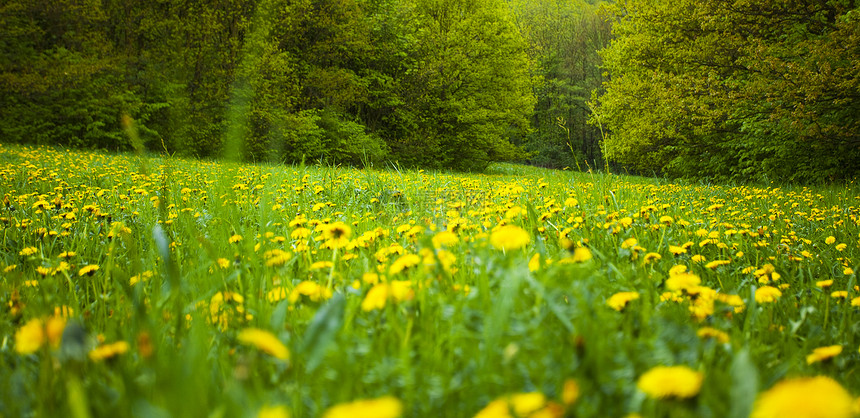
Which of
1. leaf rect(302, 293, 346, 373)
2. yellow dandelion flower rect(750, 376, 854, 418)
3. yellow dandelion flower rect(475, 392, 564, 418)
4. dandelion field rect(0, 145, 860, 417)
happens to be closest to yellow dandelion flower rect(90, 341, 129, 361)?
dandelion field rect(0, 145, 860, 417)

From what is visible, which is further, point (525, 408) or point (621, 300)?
point (621, 300)

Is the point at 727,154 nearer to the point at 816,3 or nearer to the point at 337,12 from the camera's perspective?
the point at 816,3

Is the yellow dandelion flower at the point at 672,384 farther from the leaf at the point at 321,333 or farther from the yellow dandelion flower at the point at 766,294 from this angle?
the yellow dandelion flower at the point at 766,294

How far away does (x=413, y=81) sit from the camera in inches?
643

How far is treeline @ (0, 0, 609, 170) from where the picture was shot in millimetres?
12375

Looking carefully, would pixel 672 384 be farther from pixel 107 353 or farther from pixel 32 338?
pixel 32 338

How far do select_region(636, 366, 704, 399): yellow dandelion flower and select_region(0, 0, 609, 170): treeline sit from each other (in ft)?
36.5

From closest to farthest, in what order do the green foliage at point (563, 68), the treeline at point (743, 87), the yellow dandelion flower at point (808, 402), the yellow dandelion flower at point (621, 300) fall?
the yellow dandelion flower at point (808, 402), the yellow dandelion flower at point (621, 300), the treeline at point (743, 87), the green foliage at point (563, 68)

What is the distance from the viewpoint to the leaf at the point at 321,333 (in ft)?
1.88

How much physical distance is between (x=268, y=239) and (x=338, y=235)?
89 cm

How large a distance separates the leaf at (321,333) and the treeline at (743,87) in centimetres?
665

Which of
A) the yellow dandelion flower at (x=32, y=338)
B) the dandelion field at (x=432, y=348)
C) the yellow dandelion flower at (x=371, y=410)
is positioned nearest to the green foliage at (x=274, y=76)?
the dandelion field at (x=432, y=348)

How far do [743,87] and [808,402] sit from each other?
9540 mm

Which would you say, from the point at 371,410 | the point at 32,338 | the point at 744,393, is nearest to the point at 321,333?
the point at 371,410
